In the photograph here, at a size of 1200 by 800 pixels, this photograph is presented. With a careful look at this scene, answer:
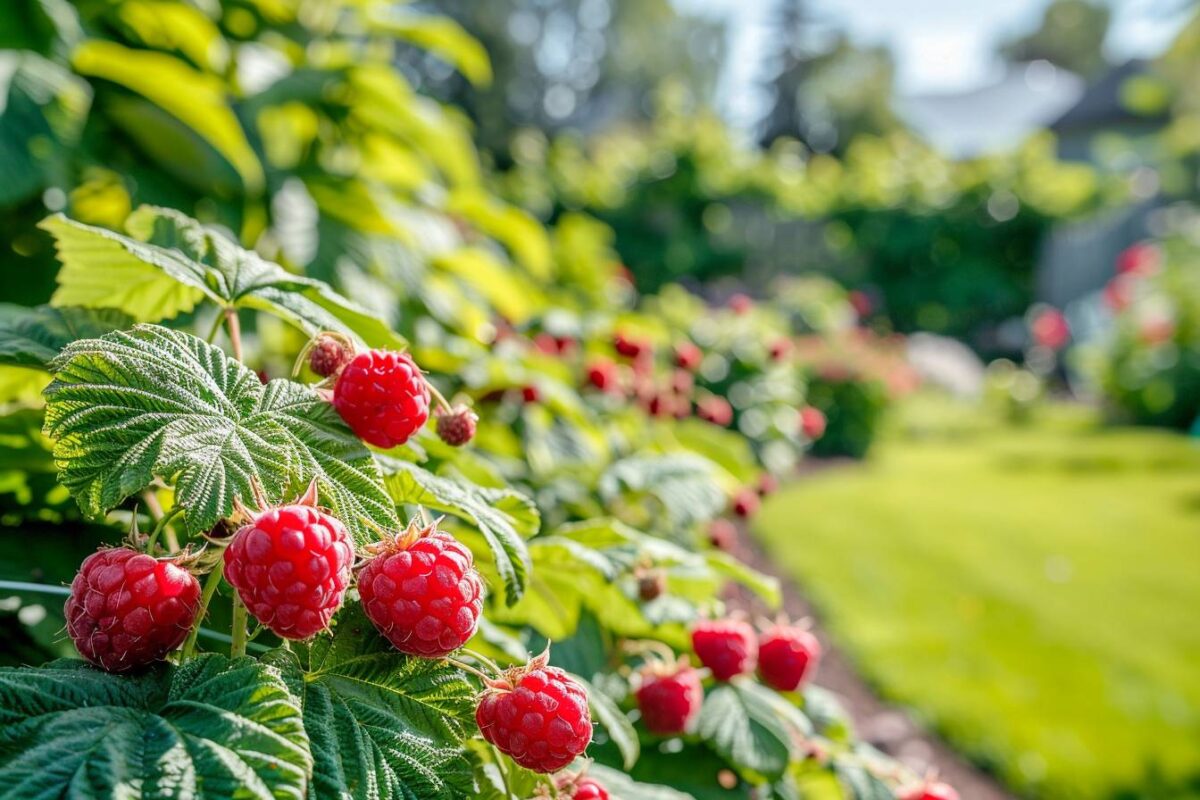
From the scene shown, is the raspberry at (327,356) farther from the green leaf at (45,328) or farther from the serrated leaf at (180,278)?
the green leaf at (45,328)

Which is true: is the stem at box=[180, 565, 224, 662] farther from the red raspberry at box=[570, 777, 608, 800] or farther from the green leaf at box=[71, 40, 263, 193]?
the green leaf at box=[71, 40, 263, 193]

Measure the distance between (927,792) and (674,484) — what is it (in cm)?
45

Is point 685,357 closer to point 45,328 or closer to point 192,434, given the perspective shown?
point 45,328

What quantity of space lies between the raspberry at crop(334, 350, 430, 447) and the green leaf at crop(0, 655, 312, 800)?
0.17 meters

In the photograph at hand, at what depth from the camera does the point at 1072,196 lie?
949cm

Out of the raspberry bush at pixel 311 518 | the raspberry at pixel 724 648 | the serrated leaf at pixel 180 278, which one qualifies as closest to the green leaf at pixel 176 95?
the raspberry bush at pixel 311 518

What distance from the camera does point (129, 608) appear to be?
53 cm

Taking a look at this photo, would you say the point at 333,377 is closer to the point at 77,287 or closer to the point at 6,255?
the point at 77,287

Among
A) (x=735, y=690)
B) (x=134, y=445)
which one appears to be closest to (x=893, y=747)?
(x=735, y=690)

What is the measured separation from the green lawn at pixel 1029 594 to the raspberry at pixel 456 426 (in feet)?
7.10

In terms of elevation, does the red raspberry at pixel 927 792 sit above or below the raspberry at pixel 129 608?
below

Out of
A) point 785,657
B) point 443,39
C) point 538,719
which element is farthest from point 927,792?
point 443,39

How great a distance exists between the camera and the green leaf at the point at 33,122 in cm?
133

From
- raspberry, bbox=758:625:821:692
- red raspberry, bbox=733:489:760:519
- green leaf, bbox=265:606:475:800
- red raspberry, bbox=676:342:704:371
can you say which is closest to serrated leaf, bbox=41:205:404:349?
green leaf, bbox=265:606:475:800
